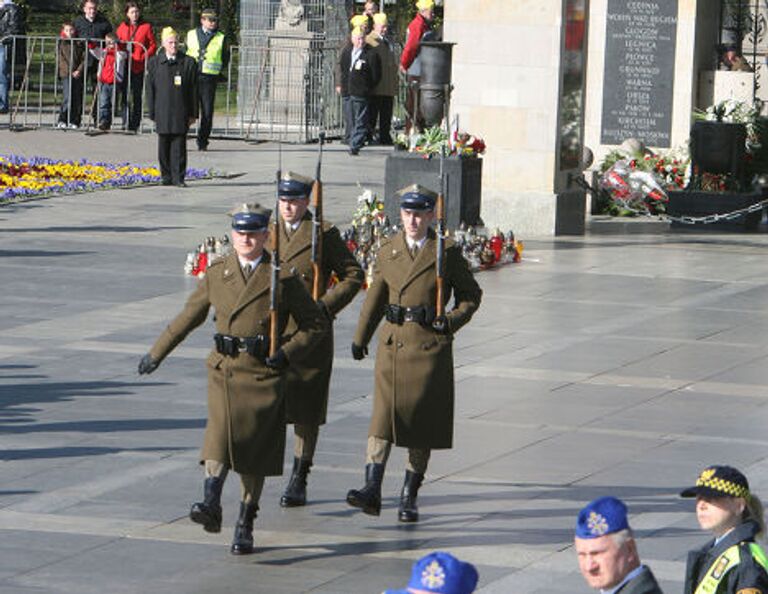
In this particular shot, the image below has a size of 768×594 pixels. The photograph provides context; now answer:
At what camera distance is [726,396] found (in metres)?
14.7

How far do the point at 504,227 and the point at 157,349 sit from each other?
1431cm

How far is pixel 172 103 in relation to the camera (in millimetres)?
26906

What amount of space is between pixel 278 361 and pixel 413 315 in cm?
119

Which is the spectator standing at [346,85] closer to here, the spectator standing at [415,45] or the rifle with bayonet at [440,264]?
the spectator standing at [415,45]

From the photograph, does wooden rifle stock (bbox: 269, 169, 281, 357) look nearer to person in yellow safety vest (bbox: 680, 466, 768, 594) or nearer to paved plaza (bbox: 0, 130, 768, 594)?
paved plaza (bbox: 0, 130, 768, 594)

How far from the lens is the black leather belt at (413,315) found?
11.3 metres

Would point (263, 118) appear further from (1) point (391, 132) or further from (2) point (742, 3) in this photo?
(2) point (742, 3)

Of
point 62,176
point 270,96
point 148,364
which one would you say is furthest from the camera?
point 270,96

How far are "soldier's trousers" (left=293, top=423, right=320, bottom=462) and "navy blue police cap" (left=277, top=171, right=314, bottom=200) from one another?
1.25 meters

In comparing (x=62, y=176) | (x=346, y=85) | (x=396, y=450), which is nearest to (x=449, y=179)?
(x=62, y=176)

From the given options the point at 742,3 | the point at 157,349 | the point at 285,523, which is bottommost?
the point at 285,523

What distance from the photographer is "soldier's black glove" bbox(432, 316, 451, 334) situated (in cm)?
1124

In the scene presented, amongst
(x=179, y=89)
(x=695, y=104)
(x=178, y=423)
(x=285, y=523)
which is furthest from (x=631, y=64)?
(x=285, y=523)

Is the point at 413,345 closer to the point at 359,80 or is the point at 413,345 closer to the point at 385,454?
the point at 385,454
